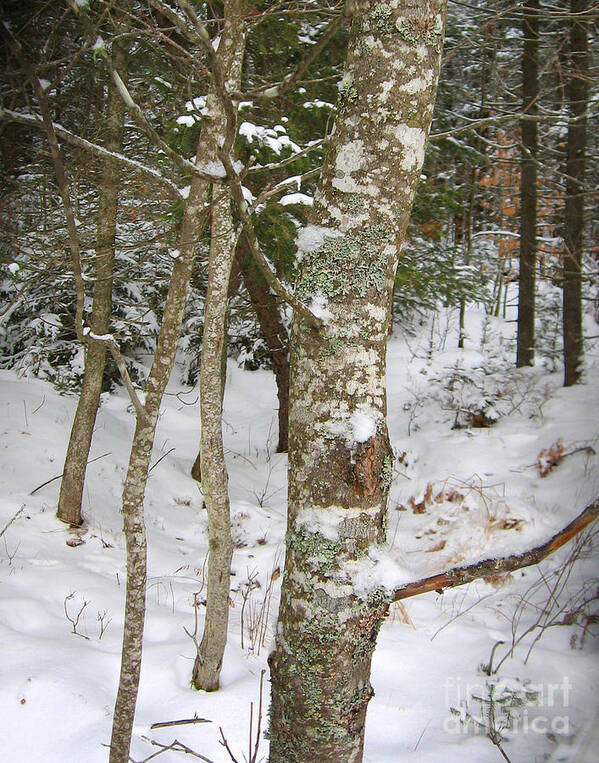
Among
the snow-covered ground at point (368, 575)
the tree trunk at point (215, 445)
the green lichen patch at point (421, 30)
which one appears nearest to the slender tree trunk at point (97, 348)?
the snow-covered ground at point (368, 575)

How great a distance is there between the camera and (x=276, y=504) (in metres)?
6.82

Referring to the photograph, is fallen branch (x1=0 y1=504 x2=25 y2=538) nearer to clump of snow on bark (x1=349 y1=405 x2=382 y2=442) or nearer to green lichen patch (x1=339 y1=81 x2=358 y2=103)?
clump of snow on bark (x1=349 y1=405 x2=382 y2=442)

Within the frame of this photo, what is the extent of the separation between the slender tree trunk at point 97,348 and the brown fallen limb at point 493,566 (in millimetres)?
4209

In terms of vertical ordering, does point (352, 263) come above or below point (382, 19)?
below

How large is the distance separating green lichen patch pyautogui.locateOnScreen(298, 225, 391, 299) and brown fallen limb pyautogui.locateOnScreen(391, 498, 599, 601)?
0.73 m

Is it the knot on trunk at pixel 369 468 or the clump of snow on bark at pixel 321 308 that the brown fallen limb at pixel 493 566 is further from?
the clump of snow on bark at pixel 321 308

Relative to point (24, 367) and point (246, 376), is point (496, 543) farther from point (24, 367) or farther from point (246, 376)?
point (246, 376)

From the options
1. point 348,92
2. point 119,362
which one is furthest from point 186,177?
point 348,92

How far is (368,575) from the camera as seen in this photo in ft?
4.34

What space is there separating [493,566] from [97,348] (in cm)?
450

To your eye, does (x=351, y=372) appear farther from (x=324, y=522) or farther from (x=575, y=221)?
(x=575, y=221)

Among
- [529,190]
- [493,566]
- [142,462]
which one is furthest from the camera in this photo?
[529,190]

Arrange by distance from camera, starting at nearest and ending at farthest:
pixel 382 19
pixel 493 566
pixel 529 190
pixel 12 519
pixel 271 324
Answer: pixel 382 19 → pixel 493 566 → pixel 12 519 → pixel 271 324 → pixel 529 190

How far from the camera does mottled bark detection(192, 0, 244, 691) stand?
278cm
